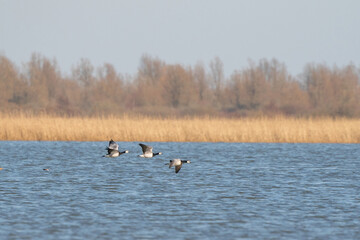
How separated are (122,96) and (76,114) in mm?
20136

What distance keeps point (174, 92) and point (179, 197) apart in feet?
178

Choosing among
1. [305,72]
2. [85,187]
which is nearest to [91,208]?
[85,187]

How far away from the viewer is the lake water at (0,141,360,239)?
411 inches

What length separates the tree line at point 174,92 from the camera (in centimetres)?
6103

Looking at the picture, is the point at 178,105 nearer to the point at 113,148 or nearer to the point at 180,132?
the point at 180,132

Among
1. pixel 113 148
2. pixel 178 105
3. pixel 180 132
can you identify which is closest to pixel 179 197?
pixel 113 148

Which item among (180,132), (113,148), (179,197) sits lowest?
(179,197)

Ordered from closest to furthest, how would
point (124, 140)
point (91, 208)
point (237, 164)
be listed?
point (91, 208), point (237, 164), point (124, 140)

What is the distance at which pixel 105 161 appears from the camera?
77.7ft

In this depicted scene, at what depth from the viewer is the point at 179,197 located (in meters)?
14.2

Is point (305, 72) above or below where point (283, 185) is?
above

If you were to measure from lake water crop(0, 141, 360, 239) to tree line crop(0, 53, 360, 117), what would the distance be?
32.8m

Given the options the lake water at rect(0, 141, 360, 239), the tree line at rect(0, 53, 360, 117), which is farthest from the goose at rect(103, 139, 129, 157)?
the tree line at rect(0, 53, 360, 117)

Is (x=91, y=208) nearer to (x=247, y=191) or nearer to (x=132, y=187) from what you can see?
(x=132, y=187)
